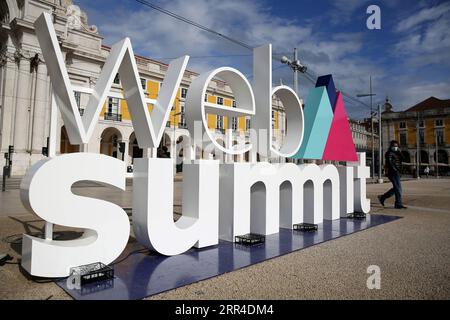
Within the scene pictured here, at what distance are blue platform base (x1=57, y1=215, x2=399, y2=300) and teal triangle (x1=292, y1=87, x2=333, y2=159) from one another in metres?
1.91

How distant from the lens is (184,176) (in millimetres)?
4996

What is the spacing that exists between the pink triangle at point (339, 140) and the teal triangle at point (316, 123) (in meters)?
0.22

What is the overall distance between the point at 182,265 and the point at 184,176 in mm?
1510

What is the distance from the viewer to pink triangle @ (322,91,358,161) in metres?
7.50

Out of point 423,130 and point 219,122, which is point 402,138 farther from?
point 219,122

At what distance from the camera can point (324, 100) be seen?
730 cm

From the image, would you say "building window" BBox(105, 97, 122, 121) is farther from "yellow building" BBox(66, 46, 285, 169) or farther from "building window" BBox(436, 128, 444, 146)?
"building window" BBox(436, 128, 444, 146)

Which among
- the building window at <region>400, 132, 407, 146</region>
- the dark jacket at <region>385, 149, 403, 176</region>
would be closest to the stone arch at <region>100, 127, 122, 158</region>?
the dark jacket at <region>385, 149, 403, 176</region>

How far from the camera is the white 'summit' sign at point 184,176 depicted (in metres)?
3.45

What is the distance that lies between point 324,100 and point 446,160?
188 feet

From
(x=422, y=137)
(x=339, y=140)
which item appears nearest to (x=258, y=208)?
(x=339, y=140)

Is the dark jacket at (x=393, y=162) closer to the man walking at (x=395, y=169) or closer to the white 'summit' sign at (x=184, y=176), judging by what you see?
the man walking at (x=395, y=169)
